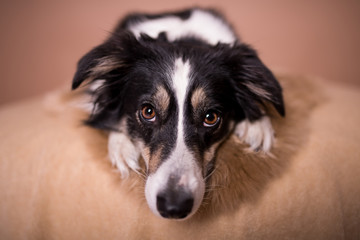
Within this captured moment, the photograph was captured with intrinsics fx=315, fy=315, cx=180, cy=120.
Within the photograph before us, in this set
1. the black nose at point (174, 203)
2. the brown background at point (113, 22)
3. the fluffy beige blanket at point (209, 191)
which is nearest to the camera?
the black nose at point (174, 203)

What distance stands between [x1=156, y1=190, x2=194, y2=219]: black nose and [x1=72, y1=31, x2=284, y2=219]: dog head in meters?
0.01

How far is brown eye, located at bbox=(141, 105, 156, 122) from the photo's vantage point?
5.09 ft

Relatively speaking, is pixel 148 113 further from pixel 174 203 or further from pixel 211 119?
pixel 174 203

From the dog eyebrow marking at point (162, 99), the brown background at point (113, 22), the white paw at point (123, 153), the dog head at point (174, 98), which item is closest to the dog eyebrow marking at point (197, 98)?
the dog head at point (174, 98)

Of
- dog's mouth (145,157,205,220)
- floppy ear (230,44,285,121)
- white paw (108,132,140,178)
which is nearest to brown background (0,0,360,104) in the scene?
floppy ear (230,44,285,121)

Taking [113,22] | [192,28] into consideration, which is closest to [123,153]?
[192,28]

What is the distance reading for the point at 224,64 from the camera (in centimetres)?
168

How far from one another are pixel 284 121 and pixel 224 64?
47 centimetres

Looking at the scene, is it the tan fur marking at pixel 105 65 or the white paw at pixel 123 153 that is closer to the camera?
the white paw at pixel 123 153

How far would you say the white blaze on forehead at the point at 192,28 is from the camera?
2.06 meters

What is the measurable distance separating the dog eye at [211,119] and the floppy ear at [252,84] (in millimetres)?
236

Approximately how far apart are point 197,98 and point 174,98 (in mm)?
111

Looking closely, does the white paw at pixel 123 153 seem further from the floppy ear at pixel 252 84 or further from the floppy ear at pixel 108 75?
the floppy ear at pixel 252 84

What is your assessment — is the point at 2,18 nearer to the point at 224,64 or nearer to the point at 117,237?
the point at 224,64
